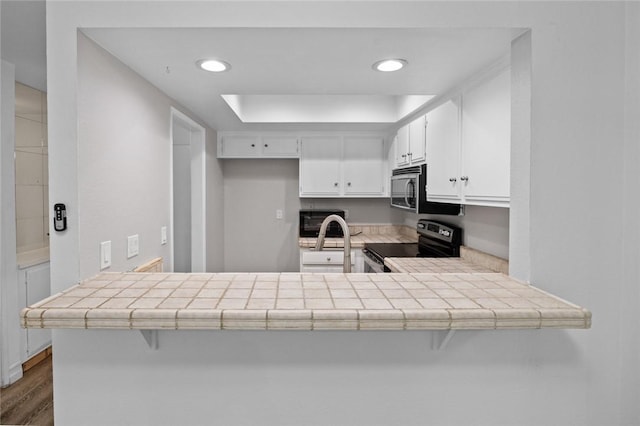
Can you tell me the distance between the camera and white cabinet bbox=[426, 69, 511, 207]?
5.30 feet

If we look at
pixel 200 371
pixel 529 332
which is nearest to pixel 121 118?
pixel 200 371

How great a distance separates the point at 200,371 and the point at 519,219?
142cm

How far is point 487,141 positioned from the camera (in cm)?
175

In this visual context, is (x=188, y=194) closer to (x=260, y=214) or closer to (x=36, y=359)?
(x=260, y=214)

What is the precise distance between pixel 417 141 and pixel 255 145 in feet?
6.01

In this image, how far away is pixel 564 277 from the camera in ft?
4.44

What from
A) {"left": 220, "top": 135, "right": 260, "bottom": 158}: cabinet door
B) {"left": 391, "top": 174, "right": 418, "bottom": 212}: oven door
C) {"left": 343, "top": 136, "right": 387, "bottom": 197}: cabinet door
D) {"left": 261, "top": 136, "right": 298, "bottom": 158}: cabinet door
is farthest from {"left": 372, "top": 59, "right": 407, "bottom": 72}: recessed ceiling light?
{"left": 220, "top": 135, "right": 260, "bottom": 158}: cabinet door

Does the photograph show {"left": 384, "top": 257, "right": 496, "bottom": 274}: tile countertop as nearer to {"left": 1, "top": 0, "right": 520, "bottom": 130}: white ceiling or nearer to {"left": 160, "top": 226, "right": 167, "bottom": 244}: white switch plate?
{"left": 1, "top": 0, "right": 520, "bottom": 130}: white ceiling

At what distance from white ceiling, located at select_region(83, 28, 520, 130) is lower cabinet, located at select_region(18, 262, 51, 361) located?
1786 millimetres

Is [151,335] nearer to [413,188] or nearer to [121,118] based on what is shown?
[121,118]

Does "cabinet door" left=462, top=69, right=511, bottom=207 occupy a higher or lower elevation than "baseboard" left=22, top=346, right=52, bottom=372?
higher

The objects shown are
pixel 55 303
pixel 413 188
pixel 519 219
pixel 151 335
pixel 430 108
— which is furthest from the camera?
pixel 413 188

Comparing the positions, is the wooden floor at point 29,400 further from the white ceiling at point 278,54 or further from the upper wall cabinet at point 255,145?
the upper wall cabinet at point 255,145

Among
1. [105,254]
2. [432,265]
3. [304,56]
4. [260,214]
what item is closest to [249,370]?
[105,254]
